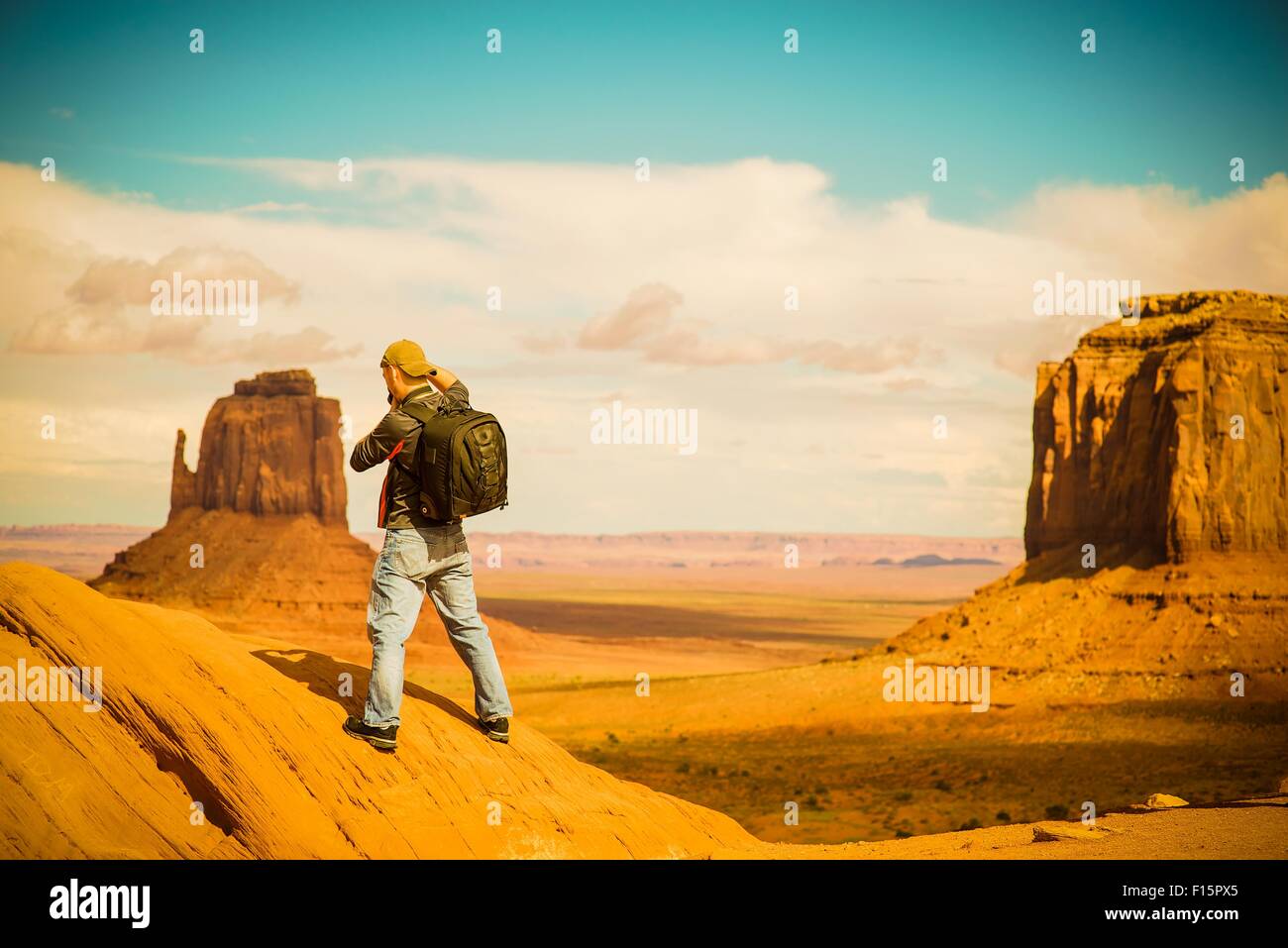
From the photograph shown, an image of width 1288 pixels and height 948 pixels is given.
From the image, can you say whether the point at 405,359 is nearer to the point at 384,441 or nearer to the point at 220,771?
the point at 384,441

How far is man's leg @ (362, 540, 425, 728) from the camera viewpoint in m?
8.85

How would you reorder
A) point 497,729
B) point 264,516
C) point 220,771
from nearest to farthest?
point 220,771 → point 497,729 → point 264,516

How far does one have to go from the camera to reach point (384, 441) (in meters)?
8.91

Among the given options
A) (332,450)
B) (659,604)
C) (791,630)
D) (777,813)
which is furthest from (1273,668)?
(659,604)

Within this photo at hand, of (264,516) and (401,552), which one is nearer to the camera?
(401,552)

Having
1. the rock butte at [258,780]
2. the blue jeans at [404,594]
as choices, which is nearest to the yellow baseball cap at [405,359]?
the blue jeans at [404,594]

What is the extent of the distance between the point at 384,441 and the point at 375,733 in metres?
1.98

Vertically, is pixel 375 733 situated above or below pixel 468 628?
below

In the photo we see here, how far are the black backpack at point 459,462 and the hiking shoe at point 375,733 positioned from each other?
4.89ft

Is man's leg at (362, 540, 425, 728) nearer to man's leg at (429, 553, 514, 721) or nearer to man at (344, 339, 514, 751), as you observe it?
man at (344, 339, 514, 751)

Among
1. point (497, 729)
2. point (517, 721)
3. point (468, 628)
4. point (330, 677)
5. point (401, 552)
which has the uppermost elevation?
point (401, 552)

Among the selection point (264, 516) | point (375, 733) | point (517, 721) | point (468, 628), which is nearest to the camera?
point (375, 733)

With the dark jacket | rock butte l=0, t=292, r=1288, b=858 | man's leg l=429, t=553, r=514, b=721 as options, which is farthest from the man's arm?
rock butte l=0, t=292, r=1288, b=858

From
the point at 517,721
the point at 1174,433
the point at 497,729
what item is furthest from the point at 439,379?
the point at 1174,433
